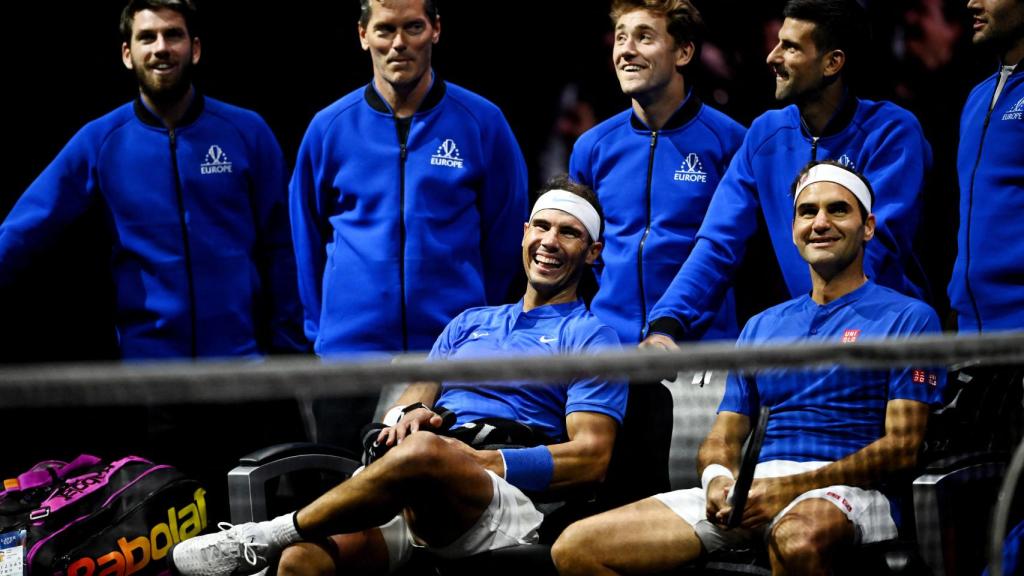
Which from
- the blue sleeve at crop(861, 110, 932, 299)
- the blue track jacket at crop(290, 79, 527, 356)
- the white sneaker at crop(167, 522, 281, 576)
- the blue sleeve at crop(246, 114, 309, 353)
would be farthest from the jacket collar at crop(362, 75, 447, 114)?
the white sneaker at crop(167, 522, 281, 576)

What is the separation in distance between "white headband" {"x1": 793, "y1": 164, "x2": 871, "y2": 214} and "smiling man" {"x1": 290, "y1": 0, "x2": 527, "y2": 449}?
900 mm

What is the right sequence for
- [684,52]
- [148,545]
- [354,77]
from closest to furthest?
[148,545]
[684,52]
[354,77]

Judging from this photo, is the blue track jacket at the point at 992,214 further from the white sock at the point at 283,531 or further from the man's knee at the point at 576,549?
the white sock at the point at 283,531

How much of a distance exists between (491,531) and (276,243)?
1.57 metres

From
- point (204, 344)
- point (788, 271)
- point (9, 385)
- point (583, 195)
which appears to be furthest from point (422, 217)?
point (9, 385)

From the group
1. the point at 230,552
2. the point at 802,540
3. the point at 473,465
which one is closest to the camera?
the point at 802,540

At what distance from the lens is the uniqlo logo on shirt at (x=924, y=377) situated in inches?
104

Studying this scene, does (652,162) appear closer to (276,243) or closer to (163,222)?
(276,243)

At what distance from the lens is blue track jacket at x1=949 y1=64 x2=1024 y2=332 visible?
130 inches

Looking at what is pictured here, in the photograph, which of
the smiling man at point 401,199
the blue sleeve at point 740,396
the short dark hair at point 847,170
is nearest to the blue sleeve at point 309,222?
the smiling man at point 401,199

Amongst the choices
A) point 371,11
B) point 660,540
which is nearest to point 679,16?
point 371,11

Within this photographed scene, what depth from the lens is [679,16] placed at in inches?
147

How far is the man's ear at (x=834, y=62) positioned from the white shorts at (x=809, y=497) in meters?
1.29

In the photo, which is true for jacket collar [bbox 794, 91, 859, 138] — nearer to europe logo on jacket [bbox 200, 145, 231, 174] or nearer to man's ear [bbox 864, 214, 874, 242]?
man's ear [bbox 864, 214, 874, 242]
